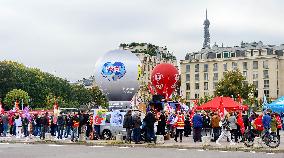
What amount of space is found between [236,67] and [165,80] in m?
91.9

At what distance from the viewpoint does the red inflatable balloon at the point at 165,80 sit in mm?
40719

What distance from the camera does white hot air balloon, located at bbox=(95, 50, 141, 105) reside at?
4016 cm

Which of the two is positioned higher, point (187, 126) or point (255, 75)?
point (255, 75)

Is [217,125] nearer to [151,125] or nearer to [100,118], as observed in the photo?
[151,125]

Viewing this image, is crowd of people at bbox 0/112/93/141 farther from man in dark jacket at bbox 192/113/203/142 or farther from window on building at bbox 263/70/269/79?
window on building at bbox 263/70/269/79

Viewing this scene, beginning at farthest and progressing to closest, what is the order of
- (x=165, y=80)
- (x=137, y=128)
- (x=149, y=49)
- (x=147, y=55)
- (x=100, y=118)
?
(x=149, y=49), (x=147, y=55), (x=165, y=80), (x=100, y=118), (x=137, y=128)

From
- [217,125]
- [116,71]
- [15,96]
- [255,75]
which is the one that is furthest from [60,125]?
[255,75]

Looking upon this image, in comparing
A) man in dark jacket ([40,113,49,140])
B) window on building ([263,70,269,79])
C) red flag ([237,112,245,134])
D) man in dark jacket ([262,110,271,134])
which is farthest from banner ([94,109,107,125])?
window on building ([263,70,269,79])

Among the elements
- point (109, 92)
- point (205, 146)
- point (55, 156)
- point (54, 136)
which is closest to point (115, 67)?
point (109, 92)

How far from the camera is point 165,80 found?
40.8 m

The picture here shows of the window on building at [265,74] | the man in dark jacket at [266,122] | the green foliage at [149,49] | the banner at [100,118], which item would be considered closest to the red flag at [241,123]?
the man in dark jacket at [266,122]

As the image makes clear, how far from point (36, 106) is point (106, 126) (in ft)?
247

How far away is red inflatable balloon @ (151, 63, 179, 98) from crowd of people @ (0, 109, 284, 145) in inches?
168

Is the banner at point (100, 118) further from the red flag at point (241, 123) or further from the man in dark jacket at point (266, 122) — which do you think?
the man in dark jacket at point (266, 122)
